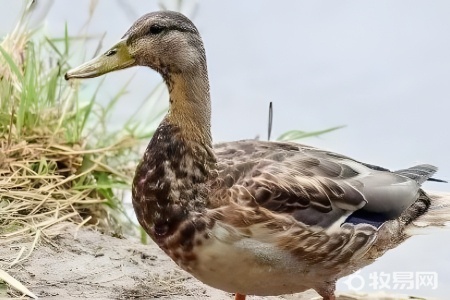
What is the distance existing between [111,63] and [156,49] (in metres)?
0.12

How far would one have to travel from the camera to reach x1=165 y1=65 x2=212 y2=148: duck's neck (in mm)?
2139

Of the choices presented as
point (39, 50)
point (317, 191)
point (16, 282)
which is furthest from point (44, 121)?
→ point (317, 191)

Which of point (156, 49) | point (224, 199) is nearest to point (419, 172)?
point (224, 199)

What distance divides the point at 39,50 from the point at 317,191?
203 centimetres

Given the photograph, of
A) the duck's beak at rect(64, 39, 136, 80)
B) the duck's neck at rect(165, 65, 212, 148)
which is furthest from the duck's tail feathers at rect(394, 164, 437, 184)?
the duck's beak at rect(64, 39, 136, 80)

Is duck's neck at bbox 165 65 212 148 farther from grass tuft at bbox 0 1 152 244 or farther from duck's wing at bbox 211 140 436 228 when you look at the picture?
grass tuft at bbox 0 1 152 244

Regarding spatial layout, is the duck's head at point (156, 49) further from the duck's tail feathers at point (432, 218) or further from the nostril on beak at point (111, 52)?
the duck's tail feathers at point (432, 218)

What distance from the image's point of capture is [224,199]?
82.6 inches

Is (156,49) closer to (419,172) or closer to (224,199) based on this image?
(224,199)

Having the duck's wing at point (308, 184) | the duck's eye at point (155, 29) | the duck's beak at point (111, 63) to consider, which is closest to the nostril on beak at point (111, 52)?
the duck's beak at point (111, 63)

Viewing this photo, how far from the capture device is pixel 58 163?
3.48 meters

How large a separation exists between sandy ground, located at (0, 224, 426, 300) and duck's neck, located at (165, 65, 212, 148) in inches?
29.7

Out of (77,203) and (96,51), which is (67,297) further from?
(96,51)

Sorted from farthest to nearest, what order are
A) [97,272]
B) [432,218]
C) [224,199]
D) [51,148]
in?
[51,148], [97,272], [432,218], [224,199]
